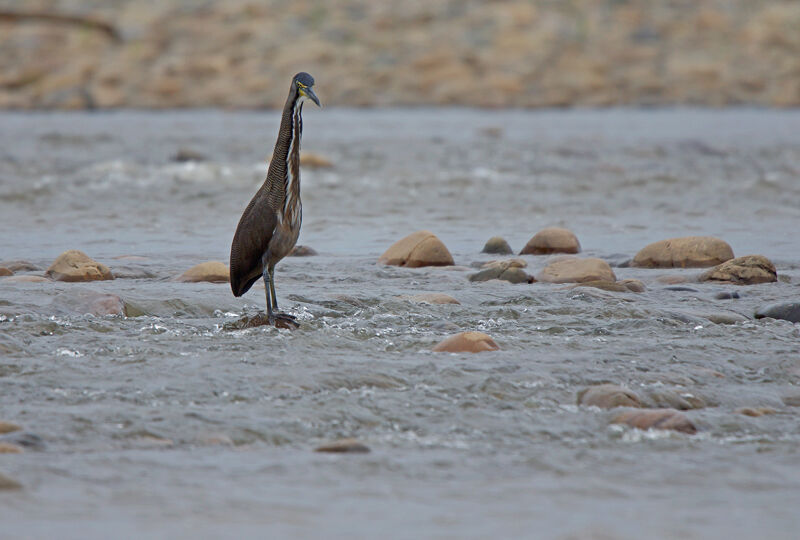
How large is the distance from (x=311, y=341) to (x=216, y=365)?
591mm

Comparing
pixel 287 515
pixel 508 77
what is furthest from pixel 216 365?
pixel 508 77

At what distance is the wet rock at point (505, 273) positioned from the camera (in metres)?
6.16

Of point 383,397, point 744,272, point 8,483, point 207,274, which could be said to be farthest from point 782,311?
point 8,483

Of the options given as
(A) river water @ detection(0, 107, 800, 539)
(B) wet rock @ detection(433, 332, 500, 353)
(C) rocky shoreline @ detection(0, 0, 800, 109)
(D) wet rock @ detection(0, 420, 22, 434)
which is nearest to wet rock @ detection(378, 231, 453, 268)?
(A) river water @ detection(0, 107, 800, 539)

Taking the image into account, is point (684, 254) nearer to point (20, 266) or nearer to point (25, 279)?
point (25, 279)

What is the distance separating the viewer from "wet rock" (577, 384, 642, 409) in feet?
12.4

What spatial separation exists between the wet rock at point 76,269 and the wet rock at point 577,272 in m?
2.48

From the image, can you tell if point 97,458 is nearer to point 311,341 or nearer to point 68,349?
point 68,349

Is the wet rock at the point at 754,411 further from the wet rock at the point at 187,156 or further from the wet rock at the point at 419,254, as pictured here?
the wet rock at the point at 187,156

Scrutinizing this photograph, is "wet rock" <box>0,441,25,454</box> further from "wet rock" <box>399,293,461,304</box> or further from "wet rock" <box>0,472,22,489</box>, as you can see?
"wet rock" <box>399,293,461,304</box>

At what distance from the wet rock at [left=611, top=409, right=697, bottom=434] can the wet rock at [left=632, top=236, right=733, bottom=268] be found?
132 inches

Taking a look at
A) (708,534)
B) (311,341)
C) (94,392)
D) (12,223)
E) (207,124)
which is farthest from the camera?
(207,124)

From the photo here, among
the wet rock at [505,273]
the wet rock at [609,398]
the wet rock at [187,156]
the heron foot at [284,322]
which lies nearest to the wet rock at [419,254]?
the wet rock at [505,273]

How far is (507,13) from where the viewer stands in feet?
102
